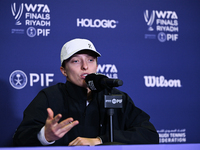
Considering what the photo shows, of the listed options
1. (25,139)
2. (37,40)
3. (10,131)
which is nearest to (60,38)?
(37,40)

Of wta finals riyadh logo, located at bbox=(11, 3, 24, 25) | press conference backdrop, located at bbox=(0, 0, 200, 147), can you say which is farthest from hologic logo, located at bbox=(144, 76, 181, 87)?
wta finals riyadh logo, located at bbox=(11, 3, 24, 25)

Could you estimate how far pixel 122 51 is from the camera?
2703mm

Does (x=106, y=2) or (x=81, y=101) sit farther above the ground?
(x=106, y=2)

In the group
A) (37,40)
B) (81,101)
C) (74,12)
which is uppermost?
(74,12)

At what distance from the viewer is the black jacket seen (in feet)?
5.34

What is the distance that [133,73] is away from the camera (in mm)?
2691

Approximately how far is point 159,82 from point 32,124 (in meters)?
1.58

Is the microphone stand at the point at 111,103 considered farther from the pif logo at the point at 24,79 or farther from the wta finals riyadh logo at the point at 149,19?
the wta finals riyadh logo at the point at 149,19

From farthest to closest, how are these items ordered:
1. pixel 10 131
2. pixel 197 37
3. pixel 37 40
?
pixel 197 37
pixel 37 40
pixel 10 131

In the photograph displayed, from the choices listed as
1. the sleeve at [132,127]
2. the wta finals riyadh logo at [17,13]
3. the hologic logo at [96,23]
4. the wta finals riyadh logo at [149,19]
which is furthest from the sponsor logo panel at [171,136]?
the wta finals riyadh logo at [17,13]

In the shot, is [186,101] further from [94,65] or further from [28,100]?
[28,100]

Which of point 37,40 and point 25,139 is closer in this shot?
point 25,139

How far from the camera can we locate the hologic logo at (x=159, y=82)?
2.71m

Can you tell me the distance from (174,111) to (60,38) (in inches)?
54.8
